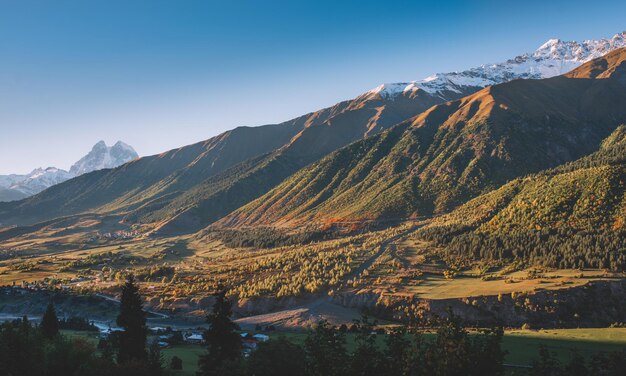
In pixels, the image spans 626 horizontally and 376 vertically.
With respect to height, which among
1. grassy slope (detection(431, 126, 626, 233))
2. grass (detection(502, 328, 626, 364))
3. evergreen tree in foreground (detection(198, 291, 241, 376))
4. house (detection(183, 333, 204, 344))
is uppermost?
evergreen tree in foreground (detection(198, 291, 241, 376))

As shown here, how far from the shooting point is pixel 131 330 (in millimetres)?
49250

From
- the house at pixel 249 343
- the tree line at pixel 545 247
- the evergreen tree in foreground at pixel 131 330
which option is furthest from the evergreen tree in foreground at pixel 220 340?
the tree line at pixel 545 247

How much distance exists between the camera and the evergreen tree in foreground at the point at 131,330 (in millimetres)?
48469

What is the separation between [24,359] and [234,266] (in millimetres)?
108717

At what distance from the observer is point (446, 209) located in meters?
191

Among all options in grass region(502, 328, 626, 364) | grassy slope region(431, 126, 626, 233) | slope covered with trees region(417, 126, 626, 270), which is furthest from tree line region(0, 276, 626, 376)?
grassy slope region(431, 126, 626, 233)

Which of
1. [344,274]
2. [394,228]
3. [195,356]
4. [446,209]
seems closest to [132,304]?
[195,356]

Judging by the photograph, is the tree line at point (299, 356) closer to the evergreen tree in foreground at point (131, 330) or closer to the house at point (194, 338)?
the evergreen tree in foreground at point (131, 330)

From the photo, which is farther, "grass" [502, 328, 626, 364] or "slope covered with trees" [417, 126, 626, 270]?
"slope covered with trees" [417, 126, 626, 270]

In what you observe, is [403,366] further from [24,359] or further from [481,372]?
[24,359]

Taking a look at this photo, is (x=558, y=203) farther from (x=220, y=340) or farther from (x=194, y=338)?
(x=220, y=340)

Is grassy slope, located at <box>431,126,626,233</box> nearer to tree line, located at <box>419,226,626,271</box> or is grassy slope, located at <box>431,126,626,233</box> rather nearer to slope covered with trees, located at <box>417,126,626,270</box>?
slope covered with trees, located at <box>417,126,626,270</box>

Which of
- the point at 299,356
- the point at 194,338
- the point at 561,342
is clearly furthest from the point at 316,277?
the point at 299,356

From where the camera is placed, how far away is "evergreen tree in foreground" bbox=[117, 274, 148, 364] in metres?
48.5
